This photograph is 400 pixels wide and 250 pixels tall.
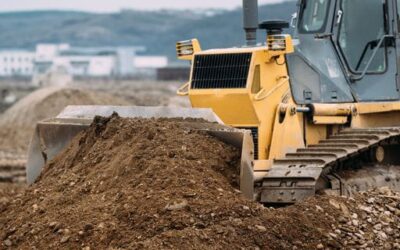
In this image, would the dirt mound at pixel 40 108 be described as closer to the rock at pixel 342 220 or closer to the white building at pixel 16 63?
the rock at pixel 342 220

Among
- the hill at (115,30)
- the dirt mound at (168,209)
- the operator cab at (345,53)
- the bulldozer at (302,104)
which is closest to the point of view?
the dirt mound at (168,209)

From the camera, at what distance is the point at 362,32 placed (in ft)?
39.5

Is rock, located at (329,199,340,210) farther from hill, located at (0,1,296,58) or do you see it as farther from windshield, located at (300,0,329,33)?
hill, located at (0,1,296,58)

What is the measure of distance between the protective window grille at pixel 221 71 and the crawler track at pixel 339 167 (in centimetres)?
98

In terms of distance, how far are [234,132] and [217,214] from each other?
1229 millimetres

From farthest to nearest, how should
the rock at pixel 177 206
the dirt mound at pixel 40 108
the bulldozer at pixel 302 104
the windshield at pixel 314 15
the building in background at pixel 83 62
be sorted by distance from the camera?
1. the building in background at pixel 83 62
2. the dirt mound at pixel 40 108
3. the windshield at pixel 314 15
4. the bulldozer at pixel 302 104
5. the rock at pixel 177 206

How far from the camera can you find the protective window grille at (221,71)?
36.6 feet

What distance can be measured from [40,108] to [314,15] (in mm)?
21024

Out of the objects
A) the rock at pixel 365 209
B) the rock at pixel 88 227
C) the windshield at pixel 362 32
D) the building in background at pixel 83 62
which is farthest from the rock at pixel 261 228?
the building in background at pixel 83 62

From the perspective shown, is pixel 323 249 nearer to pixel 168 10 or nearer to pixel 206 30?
pixel 206 30

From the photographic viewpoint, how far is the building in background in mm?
113625

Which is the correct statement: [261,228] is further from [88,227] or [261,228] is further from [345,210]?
[88,227]

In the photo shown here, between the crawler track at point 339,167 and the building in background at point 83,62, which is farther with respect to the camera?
the building in background at point 83,62

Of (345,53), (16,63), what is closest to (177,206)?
(345,53)
